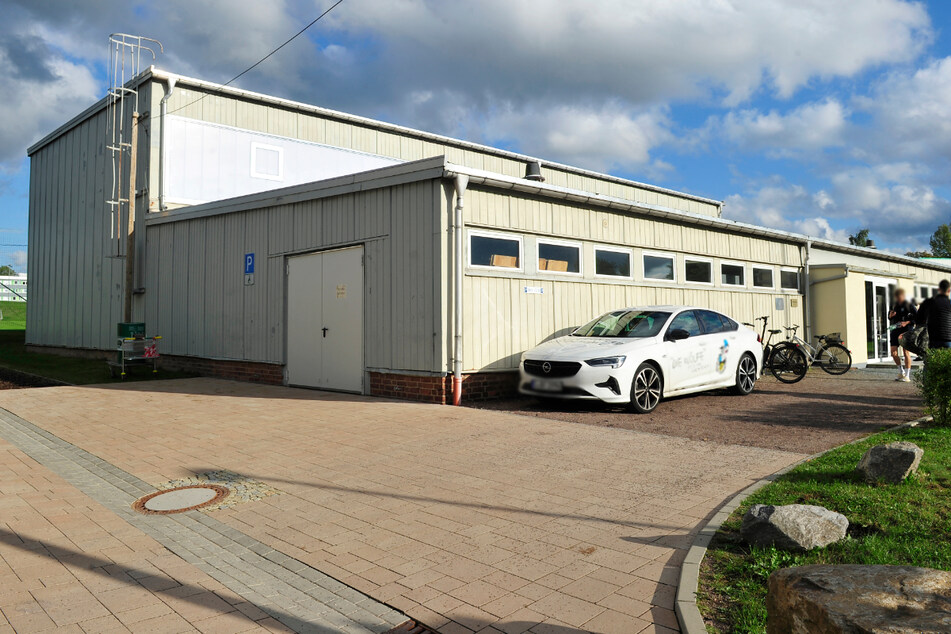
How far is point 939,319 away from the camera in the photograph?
10.7m

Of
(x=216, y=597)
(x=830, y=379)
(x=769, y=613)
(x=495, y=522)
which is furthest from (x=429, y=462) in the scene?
(x=830, y=379)

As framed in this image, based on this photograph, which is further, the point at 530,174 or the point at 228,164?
the point at 228,164

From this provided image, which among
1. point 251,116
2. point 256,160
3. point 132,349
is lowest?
point 132,349

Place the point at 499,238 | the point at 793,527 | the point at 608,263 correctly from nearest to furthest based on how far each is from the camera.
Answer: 1. the point at 793,527
2. the point at 499,238
3. the point at 608,263

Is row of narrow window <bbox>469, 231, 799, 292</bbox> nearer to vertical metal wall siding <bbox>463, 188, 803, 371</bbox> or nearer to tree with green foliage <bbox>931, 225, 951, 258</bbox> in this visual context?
vertical metal wall siding <bbox>463, 188, 803, 371</bbox>

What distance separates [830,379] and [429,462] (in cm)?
1089

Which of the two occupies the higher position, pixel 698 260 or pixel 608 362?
pixel 698 260

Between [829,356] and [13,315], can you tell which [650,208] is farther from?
[13,315]

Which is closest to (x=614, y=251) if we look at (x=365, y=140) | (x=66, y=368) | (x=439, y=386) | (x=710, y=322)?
(x=710, y=322)

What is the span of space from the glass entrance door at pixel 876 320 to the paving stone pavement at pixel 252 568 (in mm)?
19277

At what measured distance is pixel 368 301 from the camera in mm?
11750

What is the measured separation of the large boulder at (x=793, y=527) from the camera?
3.96m

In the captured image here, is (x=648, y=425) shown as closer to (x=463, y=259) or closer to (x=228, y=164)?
(x=463, y=259)

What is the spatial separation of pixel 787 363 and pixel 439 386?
748 cm
